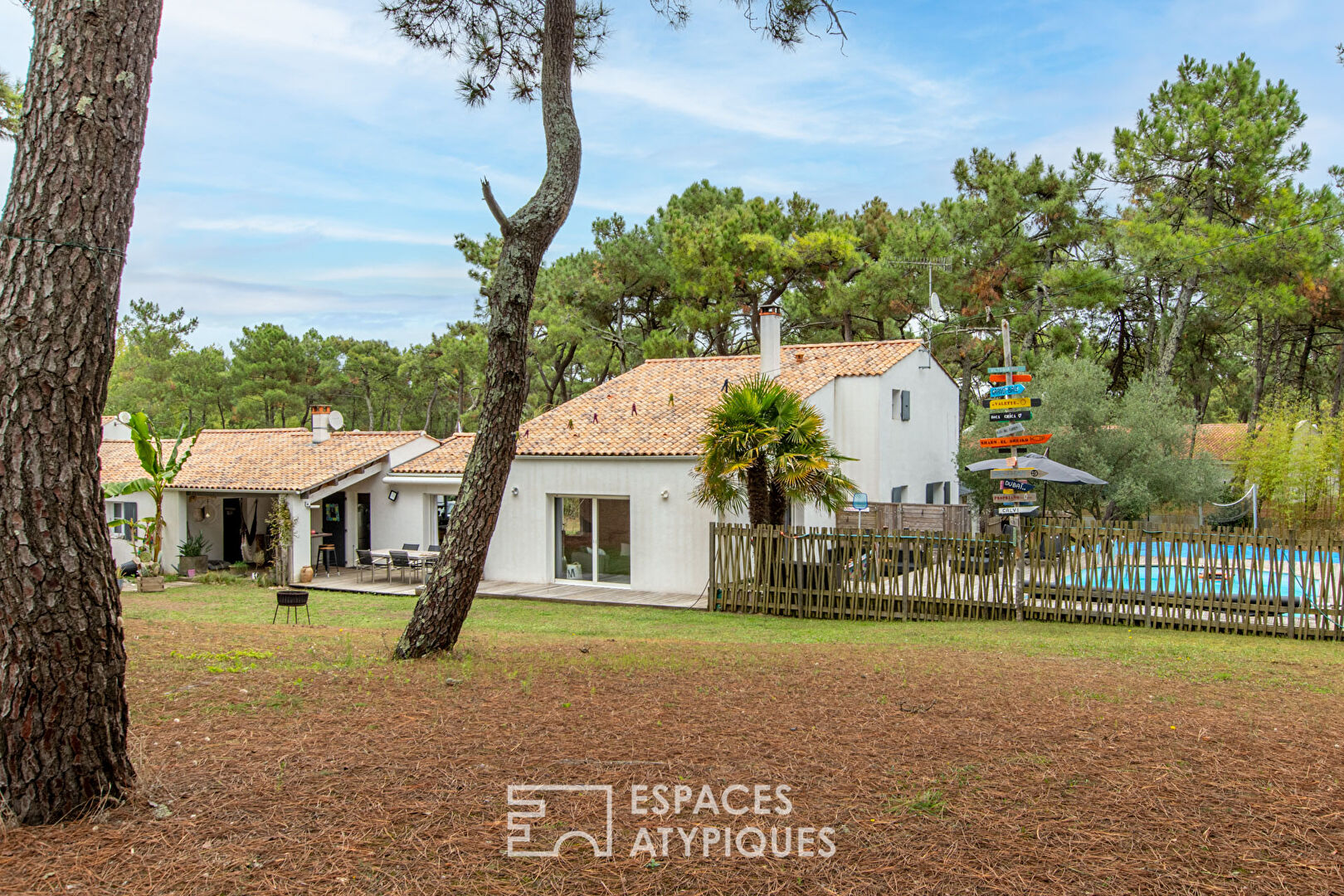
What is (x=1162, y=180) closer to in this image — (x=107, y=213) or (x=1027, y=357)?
(x=1027, y=357)

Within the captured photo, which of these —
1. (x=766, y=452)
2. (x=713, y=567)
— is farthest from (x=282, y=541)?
(x=766, y=452)

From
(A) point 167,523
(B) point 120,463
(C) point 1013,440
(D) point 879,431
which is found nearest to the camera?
(C) point 1013,440

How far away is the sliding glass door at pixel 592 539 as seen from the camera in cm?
1955

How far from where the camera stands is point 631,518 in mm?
19156

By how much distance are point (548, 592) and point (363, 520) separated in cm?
842

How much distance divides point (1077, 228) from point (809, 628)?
23.8 m

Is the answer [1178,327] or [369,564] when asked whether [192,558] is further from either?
[1178,327]

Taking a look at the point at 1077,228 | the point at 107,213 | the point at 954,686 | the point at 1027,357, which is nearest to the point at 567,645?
the point at 954,686

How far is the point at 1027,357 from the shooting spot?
31.5 meters

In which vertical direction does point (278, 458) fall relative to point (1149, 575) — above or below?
above

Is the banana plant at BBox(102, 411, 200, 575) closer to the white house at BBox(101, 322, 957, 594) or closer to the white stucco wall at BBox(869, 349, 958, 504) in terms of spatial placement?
the white house at BBox(101, 322, 957, 594)

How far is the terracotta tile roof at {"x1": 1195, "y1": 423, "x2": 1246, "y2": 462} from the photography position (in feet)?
98.0

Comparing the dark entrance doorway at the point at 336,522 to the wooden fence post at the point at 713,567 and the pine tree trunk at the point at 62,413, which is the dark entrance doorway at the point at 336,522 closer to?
the wooden fence post at the point at 713,567

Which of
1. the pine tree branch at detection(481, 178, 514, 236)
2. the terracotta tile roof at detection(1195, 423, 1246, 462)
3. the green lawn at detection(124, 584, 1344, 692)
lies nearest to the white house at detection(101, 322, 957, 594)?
the green lawn at detection(124, 584, 1344, 692)
